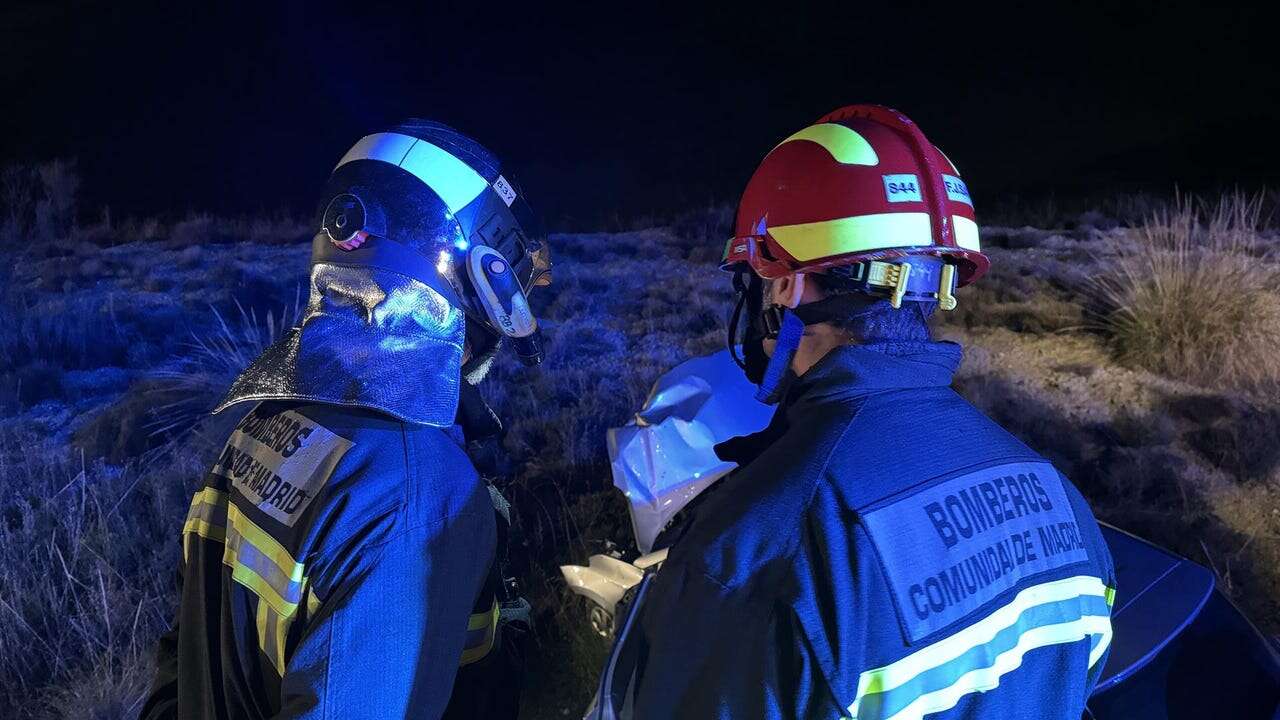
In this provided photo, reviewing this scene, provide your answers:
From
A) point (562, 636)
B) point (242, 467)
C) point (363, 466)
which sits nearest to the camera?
point (363, 466)

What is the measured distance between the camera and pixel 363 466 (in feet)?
5.75

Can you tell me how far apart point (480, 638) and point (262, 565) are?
0.57 meters

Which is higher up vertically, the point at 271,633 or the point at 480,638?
the point at 271,633

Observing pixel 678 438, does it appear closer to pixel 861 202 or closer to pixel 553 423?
pixel 861 202

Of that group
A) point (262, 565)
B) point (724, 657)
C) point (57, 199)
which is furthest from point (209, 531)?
point (57, 199)

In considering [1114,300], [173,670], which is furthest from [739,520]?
[1114,300]

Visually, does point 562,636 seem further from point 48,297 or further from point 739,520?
point 48,297

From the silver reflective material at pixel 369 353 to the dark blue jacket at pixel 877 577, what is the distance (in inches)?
26.4

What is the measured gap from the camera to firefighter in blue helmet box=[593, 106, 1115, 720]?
1.48 metres

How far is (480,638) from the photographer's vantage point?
83.0 inches

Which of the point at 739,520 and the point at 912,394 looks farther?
the point at 912,394

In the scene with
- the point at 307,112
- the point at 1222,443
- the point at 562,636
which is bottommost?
the point at 562,636

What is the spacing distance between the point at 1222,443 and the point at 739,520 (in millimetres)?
5104

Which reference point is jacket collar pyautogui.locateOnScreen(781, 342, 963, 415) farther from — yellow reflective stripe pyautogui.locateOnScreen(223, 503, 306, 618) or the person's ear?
yellow reflective stripe pyautogui.locateOnScreen(223, 503, 306, 618)
